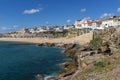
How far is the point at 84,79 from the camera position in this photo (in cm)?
2162

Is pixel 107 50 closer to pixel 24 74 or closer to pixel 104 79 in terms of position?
pixel 24 74

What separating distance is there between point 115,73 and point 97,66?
22.9ft

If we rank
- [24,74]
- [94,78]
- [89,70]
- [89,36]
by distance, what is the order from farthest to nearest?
[89,36], [24,74], [89,70], [94,78]

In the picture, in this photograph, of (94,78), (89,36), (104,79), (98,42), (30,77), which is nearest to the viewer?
(104,79)

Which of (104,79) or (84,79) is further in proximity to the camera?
(84,79)

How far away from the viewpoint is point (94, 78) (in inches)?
842

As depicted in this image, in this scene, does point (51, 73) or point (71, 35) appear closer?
point (51, 73)

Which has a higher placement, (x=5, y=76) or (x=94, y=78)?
(x=94, y=78)

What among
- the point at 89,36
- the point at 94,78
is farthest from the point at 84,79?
the point at 89,36

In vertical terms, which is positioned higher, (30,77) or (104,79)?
(104,79)

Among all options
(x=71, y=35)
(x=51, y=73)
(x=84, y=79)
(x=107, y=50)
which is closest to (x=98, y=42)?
(x=107, y=50)

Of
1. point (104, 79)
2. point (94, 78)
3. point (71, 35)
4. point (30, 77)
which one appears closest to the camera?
point (104, 79)

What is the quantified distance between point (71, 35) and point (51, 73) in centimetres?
13772

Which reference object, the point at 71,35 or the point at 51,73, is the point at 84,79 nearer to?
the point at 51,73
